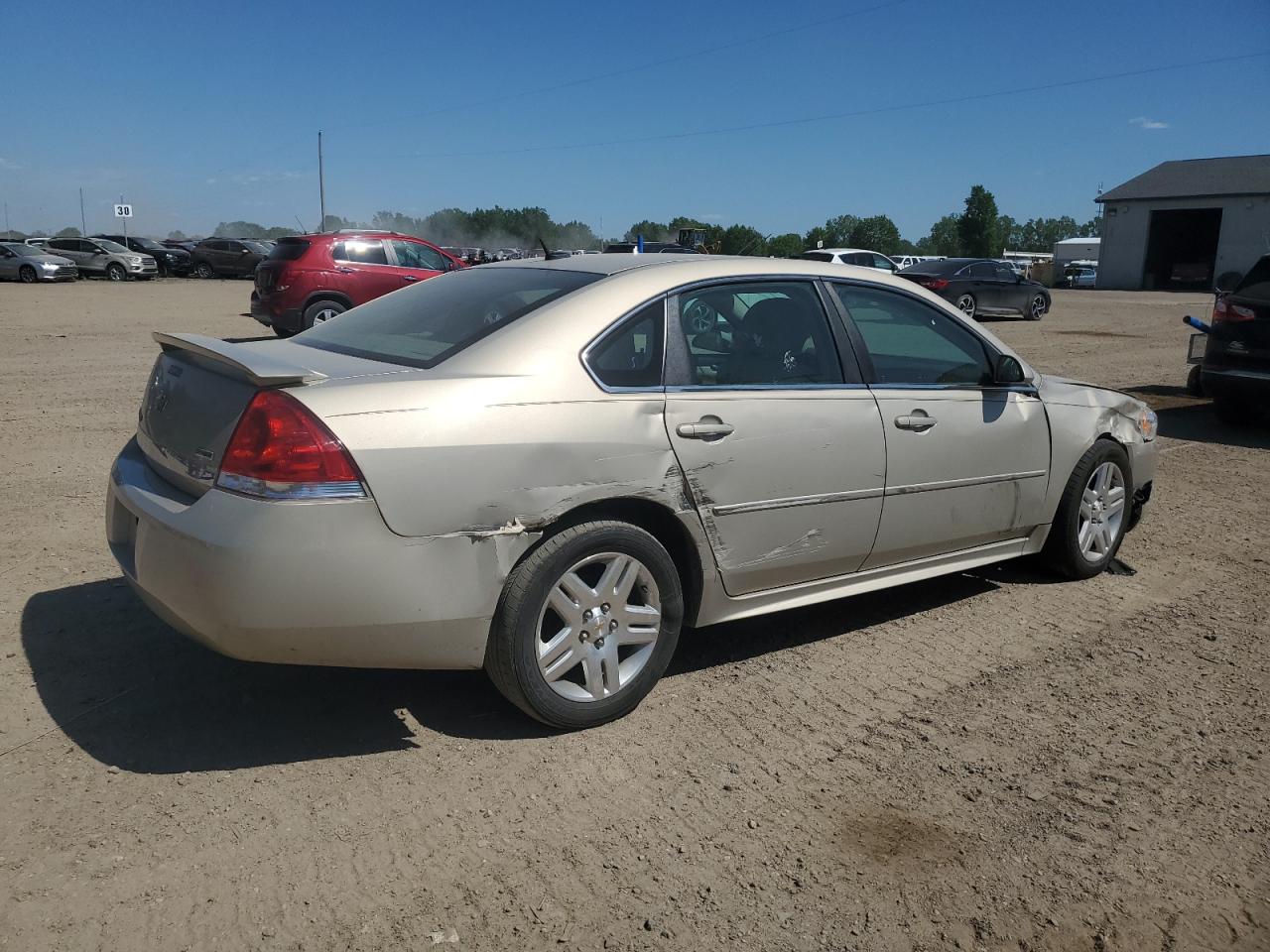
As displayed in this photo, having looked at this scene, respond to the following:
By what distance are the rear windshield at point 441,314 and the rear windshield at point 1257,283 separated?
7.95 m

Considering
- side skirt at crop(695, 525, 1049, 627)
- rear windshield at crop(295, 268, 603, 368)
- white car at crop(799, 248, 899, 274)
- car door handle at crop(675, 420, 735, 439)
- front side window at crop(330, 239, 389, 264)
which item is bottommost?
side skirt at crop(695, 525, 1049, 627)

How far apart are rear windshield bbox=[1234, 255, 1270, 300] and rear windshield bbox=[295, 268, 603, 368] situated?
795cm

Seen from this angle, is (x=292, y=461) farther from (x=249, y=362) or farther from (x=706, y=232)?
(x=706, y=232)

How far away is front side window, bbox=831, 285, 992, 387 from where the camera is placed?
14.6 ft

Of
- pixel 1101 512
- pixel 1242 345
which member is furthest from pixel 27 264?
pixel 1101 512

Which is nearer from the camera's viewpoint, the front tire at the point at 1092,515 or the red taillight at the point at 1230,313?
the front tire at the point at 1092,515

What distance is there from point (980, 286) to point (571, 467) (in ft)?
76.0

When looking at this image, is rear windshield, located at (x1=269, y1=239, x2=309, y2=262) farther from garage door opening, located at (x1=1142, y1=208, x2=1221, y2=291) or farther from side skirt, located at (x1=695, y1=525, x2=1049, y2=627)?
garage door opening, located at (x1=1142, y1=208, x2=1221, y2=291)

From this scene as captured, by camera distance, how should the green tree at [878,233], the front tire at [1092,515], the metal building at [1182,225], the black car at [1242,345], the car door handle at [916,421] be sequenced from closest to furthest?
the car door handle at [916,421], the front tire at [1092,515], the black car at [1242,345], the metal building at [1182,225], the green tree at [878,233]

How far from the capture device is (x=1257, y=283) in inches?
377

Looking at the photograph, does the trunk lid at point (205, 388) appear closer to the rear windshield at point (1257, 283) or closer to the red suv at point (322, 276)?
the rear windshield at point (1257, 283)

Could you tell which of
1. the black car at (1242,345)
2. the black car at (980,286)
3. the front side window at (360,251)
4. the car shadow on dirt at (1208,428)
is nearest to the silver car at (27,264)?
the front side window at (360,251)

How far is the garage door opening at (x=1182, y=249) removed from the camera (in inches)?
2151

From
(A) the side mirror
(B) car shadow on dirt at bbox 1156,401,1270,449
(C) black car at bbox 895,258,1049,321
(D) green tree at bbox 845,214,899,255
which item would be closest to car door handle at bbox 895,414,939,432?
(A) the side mirror
